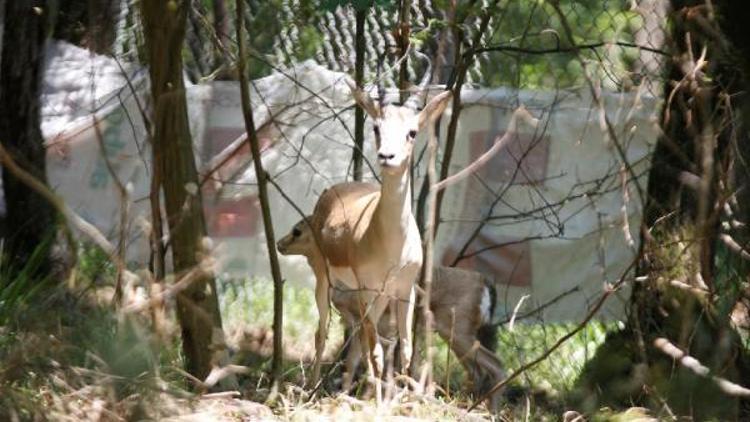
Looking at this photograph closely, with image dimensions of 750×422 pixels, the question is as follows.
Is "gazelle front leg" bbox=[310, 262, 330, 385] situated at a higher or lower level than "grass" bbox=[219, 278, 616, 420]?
higher

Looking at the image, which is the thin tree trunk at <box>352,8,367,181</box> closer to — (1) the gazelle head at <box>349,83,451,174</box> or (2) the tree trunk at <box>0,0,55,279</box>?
(1) the gazelle head at <box>349,83,451,174</box>

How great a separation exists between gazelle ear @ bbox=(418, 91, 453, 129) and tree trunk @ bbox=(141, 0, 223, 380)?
3.50 feet

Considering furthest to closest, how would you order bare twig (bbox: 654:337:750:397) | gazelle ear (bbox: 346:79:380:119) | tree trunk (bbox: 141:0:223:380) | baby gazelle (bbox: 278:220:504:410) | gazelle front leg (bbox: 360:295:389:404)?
baby gazelle (bbox: 278:220:504:410), gazelle front leg (bbox: 360:295:389:404), gazelle ear (bbox: 346:79:380:119), tree trunk (bbox: 141:0:223:380), bare twig (bbox: 654:337:750:397)

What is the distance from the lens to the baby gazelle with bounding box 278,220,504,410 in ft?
20.2

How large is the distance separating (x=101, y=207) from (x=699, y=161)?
4.06m

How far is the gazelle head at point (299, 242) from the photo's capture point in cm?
632

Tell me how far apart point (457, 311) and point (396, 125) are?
1.09m

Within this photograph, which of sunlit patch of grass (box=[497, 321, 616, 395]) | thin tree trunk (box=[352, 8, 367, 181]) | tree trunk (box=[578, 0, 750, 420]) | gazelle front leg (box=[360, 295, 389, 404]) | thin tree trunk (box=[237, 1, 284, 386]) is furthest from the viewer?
sunlit patch of grass (box=[497, 321, 616, 395])

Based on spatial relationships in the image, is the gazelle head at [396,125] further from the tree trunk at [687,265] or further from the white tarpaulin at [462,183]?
the white tarpaulin at [462,183]

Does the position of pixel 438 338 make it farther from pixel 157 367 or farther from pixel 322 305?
pixel 157 367

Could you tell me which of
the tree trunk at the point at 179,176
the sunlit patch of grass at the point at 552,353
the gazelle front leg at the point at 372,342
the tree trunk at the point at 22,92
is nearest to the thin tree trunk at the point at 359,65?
the gazelle front leg at the point at 372,342

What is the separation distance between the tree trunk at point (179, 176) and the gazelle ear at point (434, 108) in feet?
3.50

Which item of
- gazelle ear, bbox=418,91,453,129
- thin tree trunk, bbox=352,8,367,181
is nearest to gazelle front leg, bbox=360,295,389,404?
thin tree trunk, bbox=352,8,367,181

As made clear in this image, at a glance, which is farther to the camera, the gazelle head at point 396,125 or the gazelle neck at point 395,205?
the gazelle neck at point 395,205
